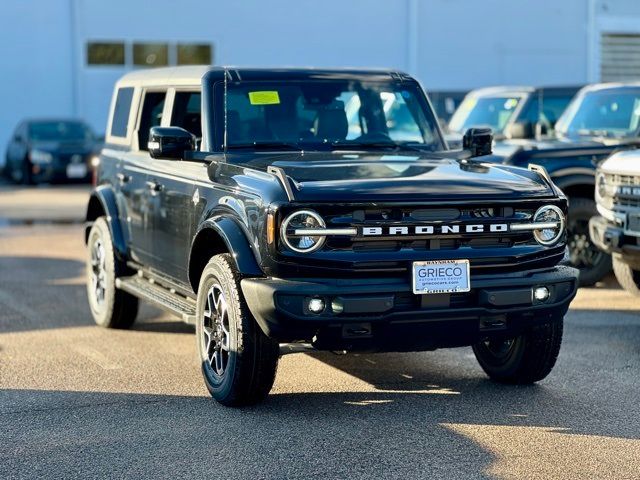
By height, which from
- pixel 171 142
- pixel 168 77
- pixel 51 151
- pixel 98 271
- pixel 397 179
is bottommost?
pixel 51 151

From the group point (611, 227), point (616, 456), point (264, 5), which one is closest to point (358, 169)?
point (616, 456)

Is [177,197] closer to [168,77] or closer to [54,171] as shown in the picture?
[168,77]

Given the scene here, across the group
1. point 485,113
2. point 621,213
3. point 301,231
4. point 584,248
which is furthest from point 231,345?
point 485,113

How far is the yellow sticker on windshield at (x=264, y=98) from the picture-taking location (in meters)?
7.34

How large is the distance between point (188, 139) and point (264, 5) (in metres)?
21.8

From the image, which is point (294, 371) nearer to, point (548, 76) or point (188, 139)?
point (188, 139)

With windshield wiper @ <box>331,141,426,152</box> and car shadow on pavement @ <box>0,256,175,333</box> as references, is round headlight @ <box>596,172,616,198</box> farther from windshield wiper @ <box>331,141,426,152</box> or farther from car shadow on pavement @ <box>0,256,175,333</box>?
car shadow on pavement @ <box>0,256,175,333</box>

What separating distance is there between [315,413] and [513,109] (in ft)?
27.3

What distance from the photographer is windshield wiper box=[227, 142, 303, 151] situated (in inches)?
281

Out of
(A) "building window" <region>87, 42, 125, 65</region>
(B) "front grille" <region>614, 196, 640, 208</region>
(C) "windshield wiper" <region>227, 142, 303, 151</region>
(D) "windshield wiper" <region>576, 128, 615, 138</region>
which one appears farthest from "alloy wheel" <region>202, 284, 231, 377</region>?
(A) "building window" <region>87, 42, 125, 65</region>

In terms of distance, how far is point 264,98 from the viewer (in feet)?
24.2

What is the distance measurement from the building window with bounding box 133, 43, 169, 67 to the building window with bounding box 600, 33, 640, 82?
11.5 m

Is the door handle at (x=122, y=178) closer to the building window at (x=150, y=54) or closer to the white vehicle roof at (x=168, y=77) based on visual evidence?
the white vehicle roof at (x=168, y=77)

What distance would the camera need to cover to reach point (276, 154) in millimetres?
7039
